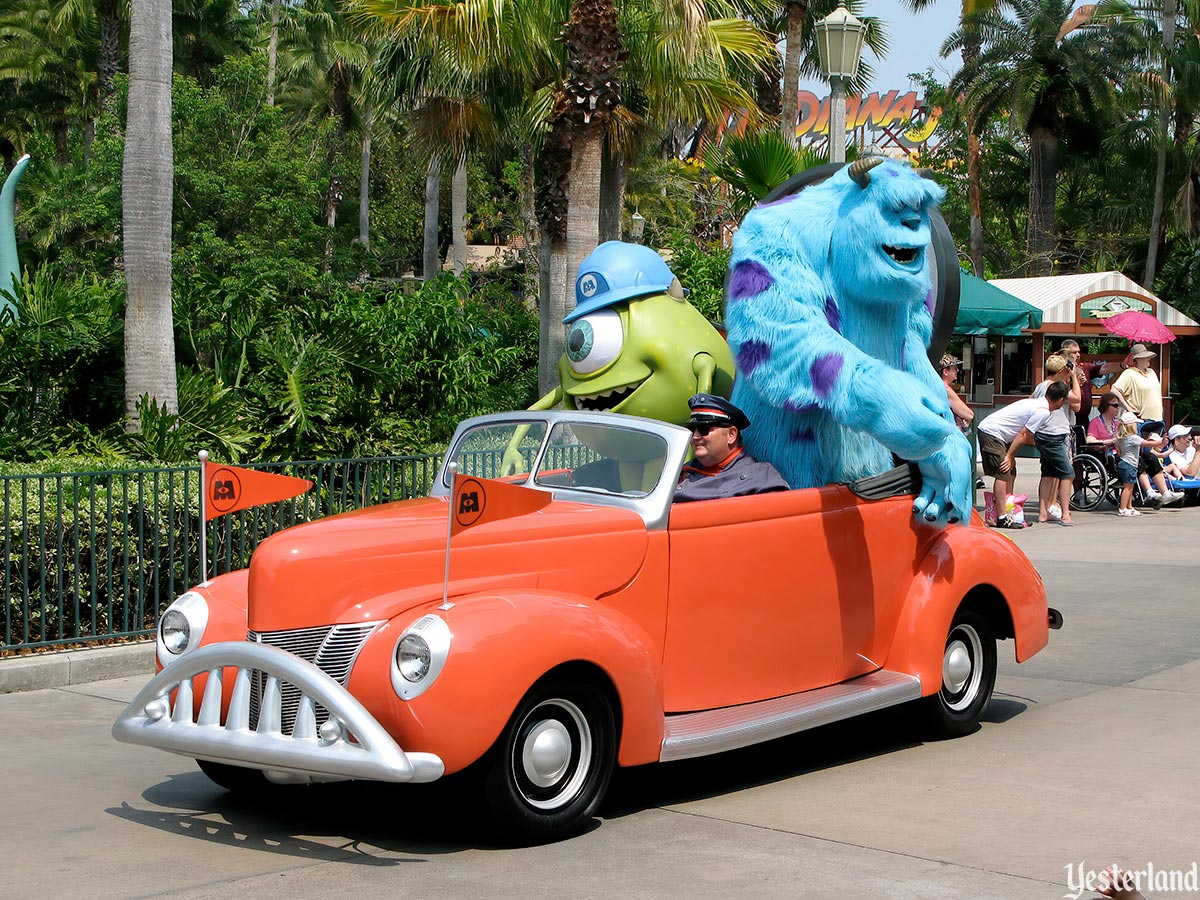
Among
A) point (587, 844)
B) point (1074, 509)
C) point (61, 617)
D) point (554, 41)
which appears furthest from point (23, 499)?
point (1074, 509)

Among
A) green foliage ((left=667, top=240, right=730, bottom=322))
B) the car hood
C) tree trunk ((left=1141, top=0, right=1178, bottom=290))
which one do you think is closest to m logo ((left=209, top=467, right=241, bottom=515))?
the car hood

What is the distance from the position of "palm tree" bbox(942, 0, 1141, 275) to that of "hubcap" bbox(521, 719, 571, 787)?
35.1m

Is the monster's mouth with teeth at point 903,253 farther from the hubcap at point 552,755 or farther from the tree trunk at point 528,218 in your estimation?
the tree trunk at point 528,218

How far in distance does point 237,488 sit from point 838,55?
1035cm

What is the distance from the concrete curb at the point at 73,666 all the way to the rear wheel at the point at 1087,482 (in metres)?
12.3

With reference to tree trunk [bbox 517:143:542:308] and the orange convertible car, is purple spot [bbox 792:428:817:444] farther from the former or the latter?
tree trunk [bbox 517:143:542:308]

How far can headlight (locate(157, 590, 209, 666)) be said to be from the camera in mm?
5848

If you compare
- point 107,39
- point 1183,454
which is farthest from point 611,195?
point 107,39

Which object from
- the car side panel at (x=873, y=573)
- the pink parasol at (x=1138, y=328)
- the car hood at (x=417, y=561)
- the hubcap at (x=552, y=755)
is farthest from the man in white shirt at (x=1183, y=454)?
the hubcap at (x=552, y=755)

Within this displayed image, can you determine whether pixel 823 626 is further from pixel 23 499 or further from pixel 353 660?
pixel 23 499

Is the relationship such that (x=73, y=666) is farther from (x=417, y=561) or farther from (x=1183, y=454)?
(x=1183, y=454)

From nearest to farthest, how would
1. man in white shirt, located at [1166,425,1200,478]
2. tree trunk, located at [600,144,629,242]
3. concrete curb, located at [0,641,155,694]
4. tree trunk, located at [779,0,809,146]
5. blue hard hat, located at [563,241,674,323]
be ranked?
blue hard hat, located at [563,241,674,323] < concrete curb, located at [0,641,155,694] < man in white shirt, located at [1166,425,1200,478] < tree trunk, located at [600,144,629,242] < tree trunk, located at [779,0,809,146]

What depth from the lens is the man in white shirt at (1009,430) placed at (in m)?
15.3

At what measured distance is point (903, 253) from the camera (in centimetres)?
697
